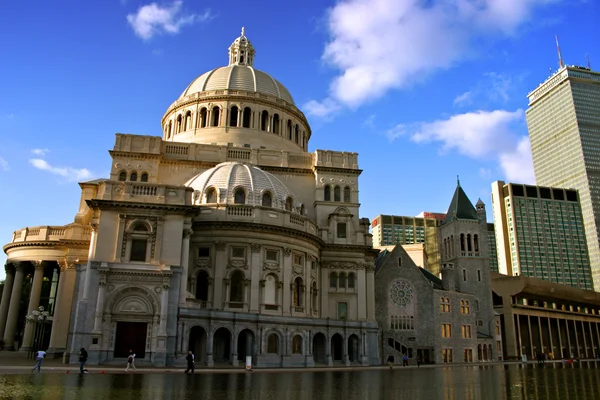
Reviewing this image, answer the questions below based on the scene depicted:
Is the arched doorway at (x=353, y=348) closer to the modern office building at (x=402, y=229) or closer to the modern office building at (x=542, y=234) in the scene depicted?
the modern office building at (x=542, y=234)

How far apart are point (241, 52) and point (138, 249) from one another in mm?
46314

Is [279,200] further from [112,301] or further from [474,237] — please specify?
[474,237]

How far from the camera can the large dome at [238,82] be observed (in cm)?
7244

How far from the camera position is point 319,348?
53.5 metres

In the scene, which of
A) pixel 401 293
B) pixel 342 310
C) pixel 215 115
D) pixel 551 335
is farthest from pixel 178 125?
pixel 551 335

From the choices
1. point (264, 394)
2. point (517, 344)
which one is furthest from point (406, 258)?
point (264, 394)

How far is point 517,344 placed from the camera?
8931 cm

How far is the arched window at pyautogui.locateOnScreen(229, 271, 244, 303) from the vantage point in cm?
4950

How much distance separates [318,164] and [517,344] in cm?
5113

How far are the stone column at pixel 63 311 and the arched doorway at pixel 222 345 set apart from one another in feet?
51.6

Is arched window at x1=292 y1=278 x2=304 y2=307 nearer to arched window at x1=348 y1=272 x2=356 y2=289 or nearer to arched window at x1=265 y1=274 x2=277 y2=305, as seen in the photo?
arched window at x1=265 y1=274 x2=277 y2=305

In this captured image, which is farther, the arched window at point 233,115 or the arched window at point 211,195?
the arched window at point 233,115

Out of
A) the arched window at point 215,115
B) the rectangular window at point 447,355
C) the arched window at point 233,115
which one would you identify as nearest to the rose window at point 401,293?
the rectangular window at point 447,355

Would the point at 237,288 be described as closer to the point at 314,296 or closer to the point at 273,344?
the point at 273,344
